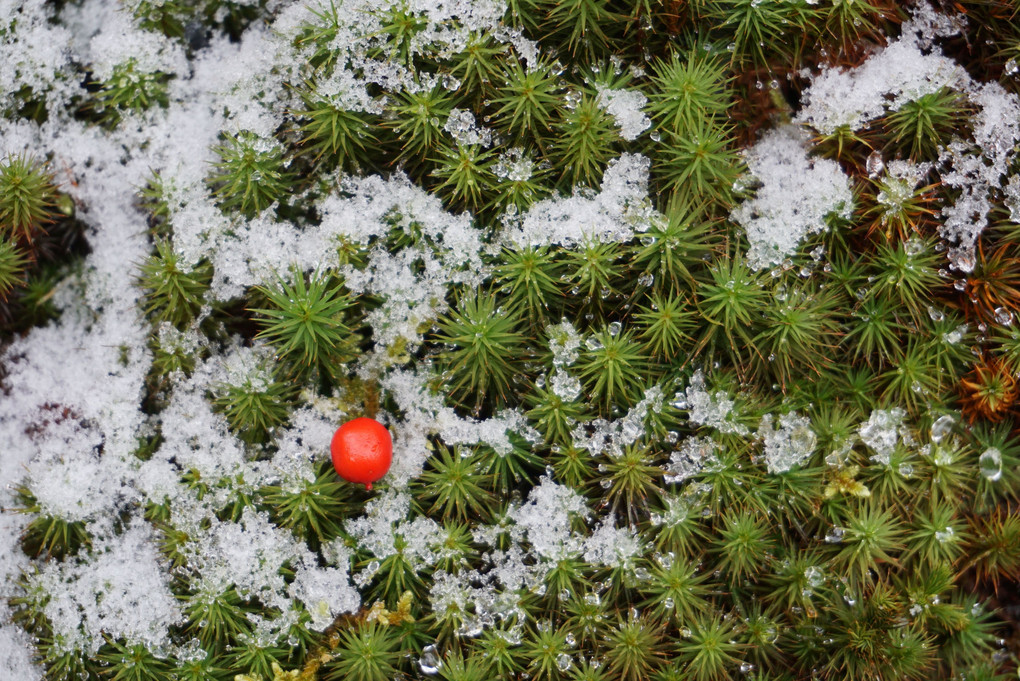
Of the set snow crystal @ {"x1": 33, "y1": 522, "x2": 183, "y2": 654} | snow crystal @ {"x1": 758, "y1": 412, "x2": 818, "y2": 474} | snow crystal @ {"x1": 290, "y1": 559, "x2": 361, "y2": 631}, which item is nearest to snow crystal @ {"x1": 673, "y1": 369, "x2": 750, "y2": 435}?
snow crystal @ {"x1": 758, "y1": 412, "x2": 818, "y2": 474}

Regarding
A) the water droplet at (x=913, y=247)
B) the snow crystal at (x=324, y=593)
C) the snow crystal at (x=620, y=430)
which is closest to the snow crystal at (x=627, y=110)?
the snow crystal at (x=620, y=430)

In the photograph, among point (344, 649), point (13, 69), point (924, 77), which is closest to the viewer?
point (344, 649)

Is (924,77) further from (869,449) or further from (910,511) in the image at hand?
(910,511)

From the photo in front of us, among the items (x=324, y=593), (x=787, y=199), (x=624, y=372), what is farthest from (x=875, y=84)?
(x=324, y=593)

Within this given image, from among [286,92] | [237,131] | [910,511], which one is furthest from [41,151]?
[910,511]

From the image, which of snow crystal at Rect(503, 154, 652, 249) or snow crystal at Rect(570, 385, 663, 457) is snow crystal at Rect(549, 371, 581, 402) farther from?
snow crystal at Rect(503, 154, 652, 249)

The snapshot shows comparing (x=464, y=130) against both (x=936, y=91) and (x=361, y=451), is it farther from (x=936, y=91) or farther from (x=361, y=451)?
(x=936, y=91)
